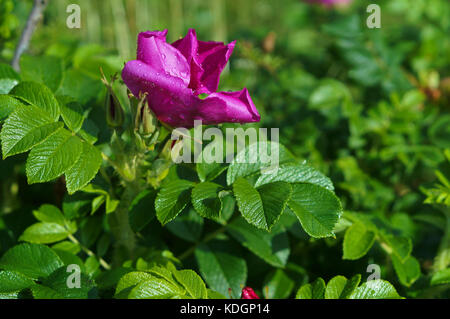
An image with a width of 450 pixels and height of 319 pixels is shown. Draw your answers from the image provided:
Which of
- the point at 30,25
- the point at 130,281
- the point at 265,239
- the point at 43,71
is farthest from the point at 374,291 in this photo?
the point at 30,25

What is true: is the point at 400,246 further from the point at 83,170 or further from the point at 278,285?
the point at 83,170

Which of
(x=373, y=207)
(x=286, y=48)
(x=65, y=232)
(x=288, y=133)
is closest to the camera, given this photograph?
(x=65, y=232)

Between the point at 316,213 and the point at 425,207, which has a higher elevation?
the point at 316,213

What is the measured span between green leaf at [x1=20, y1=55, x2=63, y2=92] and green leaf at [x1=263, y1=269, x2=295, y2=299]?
0.64 meters

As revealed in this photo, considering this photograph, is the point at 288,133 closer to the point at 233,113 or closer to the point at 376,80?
the point at 376,80

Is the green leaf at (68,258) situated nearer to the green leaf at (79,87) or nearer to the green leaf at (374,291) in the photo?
the green leaf at (79,87)

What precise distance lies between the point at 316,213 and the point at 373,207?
0.62 m

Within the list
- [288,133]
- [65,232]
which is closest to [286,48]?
[288,133]

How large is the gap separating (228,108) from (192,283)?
30cm

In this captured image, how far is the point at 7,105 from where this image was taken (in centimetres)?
88

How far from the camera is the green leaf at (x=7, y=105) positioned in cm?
87
